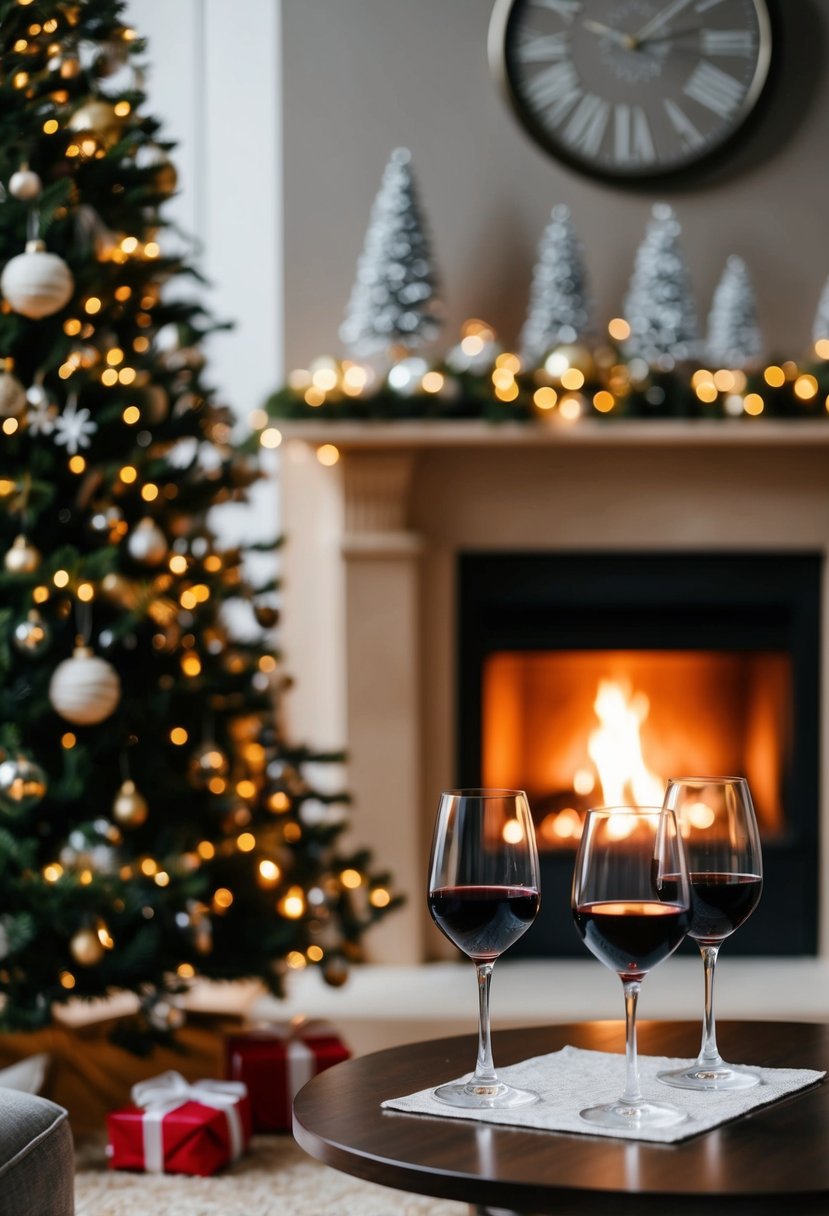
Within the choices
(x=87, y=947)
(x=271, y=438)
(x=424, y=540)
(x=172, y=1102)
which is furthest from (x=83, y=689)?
(x=424, y=540)

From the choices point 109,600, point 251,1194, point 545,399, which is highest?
point 545,399

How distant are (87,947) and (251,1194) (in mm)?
472

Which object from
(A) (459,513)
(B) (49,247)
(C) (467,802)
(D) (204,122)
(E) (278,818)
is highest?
(D) (204,122)

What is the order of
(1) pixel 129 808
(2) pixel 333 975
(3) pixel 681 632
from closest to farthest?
1. (1) pixel 129 808
2. (2) pixel 333 975
3. (3) pixel 681 632

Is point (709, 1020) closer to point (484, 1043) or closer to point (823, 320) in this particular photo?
point (484, 1043)

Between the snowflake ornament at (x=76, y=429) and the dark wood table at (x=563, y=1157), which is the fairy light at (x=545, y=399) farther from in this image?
the dark wood table at (x=563, y=1157)

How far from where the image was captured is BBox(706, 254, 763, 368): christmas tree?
3.35 m

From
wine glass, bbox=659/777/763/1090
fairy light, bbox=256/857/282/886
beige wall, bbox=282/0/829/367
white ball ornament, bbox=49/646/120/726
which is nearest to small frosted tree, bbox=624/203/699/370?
beige wall, bbox=282/0/829/367

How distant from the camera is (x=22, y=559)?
92.8 inches

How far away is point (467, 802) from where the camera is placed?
3.58 feet

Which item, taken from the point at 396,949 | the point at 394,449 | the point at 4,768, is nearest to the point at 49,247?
the point at 4,768

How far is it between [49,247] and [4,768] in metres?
0.88

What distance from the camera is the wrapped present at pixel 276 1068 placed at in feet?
A: 8.45

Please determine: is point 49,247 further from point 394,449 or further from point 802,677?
point 802,677
